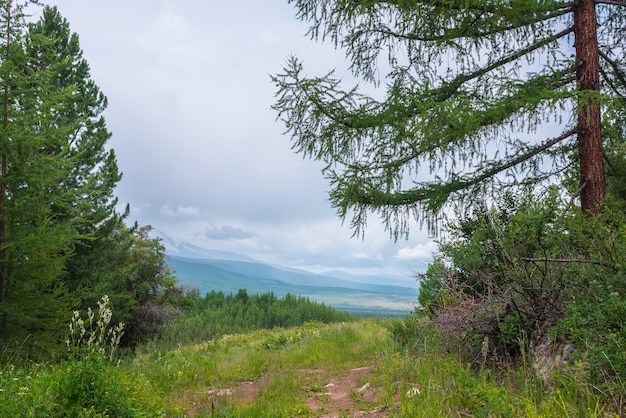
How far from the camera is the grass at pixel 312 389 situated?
4340 mm

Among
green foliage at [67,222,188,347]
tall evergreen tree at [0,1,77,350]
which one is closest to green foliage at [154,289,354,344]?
green foliage at [67,222,188,347]

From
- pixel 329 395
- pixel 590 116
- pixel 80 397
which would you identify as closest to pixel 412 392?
pixel 329 395

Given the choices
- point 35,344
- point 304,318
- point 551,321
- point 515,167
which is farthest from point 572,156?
point 304,318

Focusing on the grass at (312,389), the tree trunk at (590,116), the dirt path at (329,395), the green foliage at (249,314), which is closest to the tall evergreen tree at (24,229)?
the grass at (312,389)

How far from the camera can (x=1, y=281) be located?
1056cm

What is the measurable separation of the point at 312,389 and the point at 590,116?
6.83 meters

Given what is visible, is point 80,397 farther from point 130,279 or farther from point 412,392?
point 130,279

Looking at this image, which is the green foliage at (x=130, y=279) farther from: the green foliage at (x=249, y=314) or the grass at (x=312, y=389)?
the green foliage at (x=249, y=314)

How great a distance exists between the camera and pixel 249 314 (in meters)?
71.1

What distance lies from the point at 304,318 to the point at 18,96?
6651cm

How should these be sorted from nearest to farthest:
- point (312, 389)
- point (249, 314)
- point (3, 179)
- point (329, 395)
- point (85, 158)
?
point (329, 395) < point (312, 389) < point (3, 179) < point (85, 158) < point (249, 314)

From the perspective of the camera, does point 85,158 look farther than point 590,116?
Yes

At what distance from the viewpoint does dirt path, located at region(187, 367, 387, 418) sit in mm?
5590

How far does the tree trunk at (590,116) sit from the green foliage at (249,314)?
5000cm
